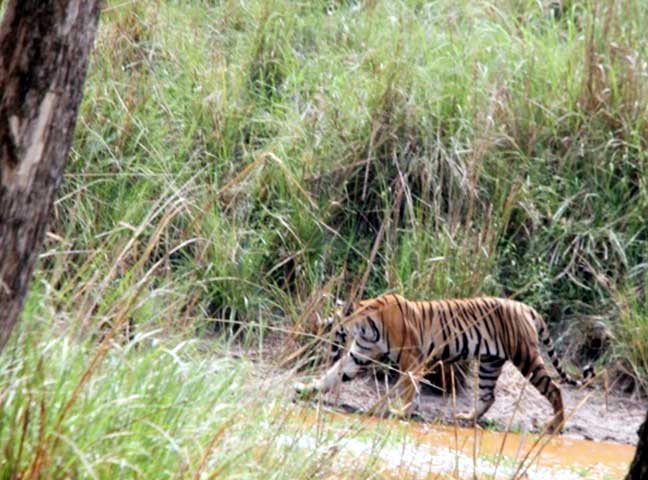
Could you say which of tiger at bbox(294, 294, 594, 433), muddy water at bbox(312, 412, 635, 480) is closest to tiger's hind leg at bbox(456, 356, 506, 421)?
tiger at bbox(294, 294, 594, 433)

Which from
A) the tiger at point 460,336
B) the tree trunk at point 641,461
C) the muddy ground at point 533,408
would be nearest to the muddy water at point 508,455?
the muddy ground at point 533,408

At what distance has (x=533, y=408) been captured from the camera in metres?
8.28

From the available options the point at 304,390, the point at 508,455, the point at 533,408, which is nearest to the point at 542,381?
the point at 533,408

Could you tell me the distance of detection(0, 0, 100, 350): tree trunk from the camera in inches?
128

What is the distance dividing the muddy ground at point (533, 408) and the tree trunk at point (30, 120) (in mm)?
4218

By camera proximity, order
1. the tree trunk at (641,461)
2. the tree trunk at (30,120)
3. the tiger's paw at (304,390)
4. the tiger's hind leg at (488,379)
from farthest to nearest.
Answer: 1. the tiger's hind leg at (488,379)
2. the tiger's paw at (304,390)
3. the tree trunk at (641,461)
4. the tree trunk at (30,120)

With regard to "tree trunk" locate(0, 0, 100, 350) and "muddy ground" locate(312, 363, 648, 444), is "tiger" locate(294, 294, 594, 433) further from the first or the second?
"tree trunk" locate(0, 0, 100, 350)

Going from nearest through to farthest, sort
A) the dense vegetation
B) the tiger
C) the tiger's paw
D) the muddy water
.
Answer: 1. the tiger's paw
2. the muddy water
3. the tiger
4. the dense vegetation

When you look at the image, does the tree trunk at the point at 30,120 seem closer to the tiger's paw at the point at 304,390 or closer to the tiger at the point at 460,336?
the tiger's paw at the point at 304,390

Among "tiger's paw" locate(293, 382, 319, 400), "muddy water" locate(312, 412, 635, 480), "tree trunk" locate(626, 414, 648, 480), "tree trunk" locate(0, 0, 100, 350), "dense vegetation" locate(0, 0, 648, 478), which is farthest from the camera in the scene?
"dense vegetation" locate(0, 0, 648, 478)

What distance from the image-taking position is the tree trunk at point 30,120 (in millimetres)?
3254

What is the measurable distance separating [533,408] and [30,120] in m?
5.55

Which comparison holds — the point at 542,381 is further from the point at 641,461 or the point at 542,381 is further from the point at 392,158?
the point at 641,461

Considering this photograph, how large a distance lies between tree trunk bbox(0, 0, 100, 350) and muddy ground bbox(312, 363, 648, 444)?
4218 millimetres
